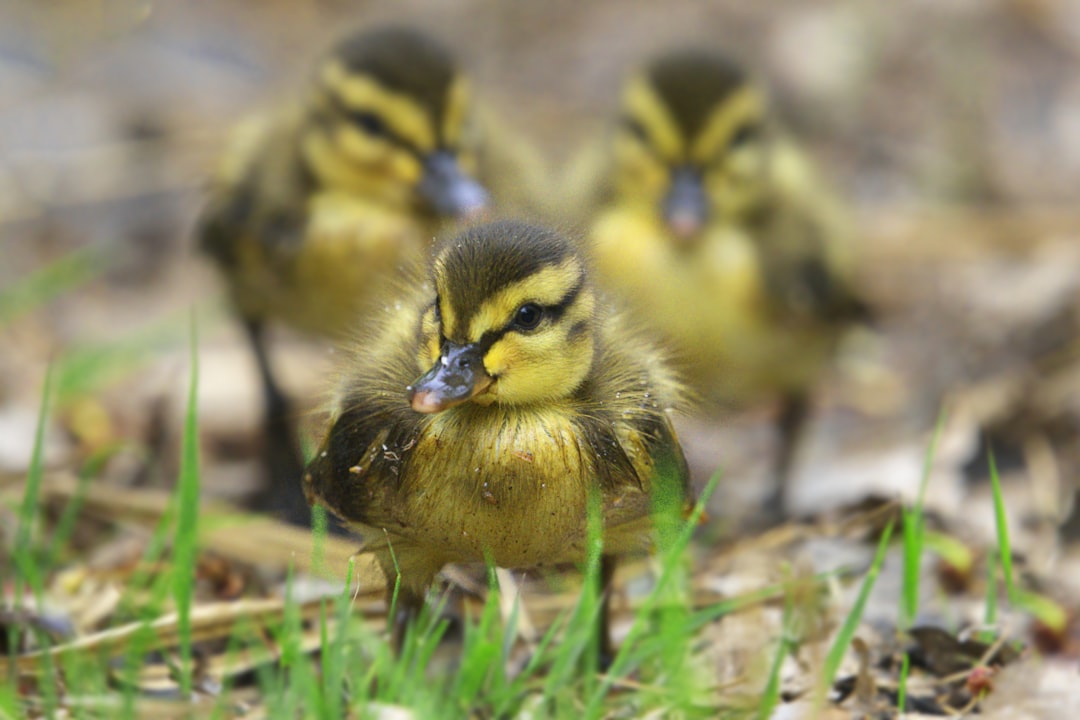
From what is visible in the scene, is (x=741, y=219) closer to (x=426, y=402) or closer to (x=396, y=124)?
(x=396, y=124)

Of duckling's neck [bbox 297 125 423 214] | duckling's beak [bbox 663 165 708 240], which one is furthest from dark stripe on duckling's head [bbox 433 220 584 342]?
duckling's neck [bbox 297 125 423 214]

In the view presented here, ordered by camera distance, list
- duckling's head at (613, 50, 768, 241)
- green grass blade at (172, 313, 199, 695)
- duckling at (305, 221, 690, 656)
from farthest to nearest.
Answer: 1. duckling's head at (613, 50, 768, 241)
2. green grass blade at (172, 313, 199, 695)
3. duckling at (305, 221, 690, 656)

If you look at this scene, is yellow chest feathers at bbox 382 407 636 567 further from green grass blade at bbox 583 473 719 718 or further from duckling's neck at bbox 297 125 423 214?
duckling's neck at bbox 297 125 423 214

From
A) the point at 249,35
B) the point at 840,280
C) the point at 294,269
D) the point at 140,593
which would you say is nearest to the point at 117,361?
the point at 294,269

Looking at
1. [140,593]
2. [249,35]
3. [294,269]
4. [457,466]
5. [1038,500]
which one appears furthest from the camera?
[249,35]

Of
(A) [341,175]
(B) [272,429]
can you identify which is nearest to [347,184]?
(A) [341,175]

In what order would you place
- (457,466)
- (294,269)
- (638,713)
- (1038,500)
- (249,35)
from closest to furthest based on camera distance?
(457,466), (638,713), (1038,500), (294,269), (249,35)

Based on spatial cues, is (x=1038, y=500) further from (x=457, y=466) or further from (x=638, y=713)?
(x=457, y=466)
